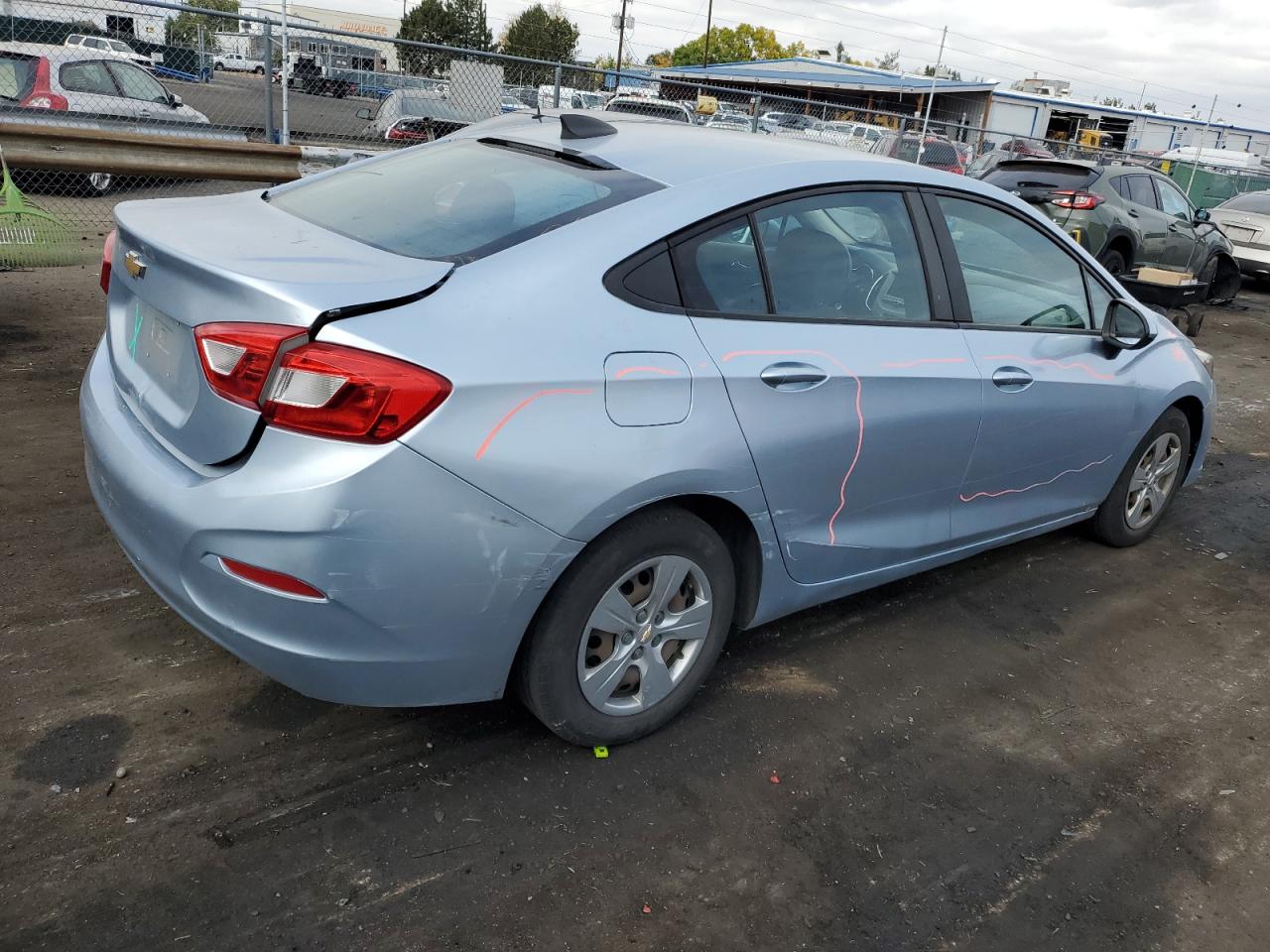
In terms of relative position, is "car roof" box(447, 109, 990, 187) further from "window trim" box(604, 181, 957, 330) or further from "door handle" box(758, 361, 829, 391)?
"door handle" box(758, 361, 829, 391)

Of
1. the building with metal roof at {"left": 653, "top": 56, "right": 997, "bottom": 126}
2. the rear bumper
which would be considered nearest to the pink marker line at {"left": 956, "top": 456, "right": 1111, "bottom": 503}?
the rear bumper

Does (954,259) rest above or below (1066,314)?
above

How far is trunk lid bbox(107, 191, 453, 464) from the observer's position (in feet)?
7.58

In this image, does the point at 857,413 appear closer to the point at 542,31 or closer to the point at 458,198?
the point at 458,198

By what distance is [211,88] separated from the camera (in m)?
10.3

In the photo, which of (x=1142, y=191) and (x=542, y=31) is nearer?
(x=1142, y=191)

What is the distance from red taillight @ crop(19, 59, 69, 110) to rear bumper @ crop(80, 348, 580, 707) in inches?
404

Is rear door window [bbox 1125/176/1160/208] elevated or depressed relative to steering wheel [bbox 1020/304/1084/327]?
elevated

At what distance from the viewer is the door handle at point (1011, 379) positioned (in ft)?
11.7

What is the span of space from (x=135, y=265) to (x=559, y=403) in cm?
128

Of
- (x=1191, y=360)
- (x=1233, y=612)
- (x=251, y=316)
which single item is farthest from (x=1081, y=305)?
(x=251, y=316)

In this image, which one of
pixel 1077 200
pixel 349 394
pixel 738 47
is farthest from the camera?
pixel 738 47

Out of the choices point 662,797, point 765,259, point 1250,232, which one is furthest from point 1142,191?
point 662,797

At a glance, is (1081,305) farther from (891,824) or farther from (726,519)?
(891,824)
